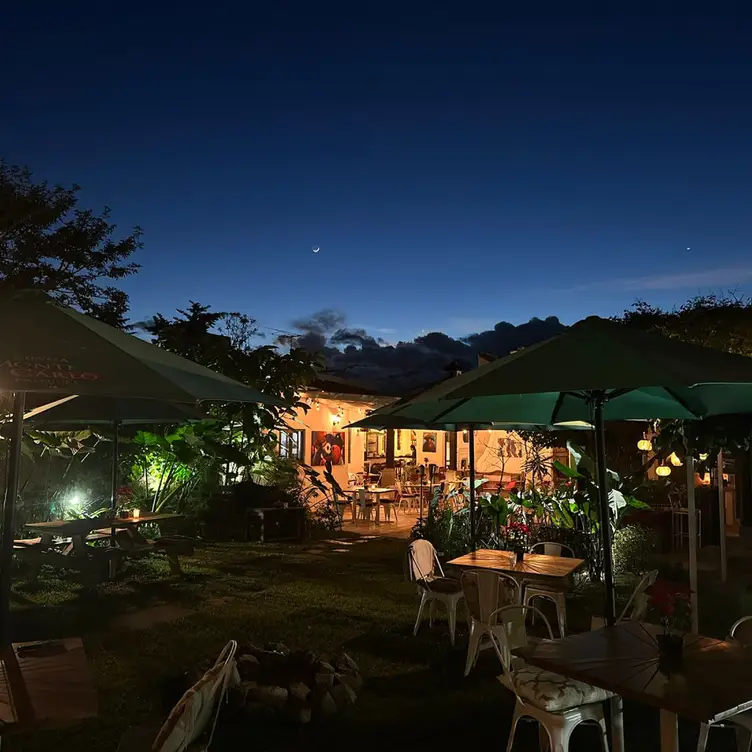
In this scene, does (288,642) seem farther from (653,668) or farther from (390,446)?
(390,446)

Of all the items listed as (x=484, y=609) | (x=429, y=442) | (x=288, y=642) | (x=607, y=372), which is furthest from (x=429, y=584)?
(x=429, y=442)

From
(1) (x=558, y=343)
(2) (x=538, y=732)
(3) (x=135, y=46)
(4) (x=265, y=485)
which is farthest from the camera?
(4) (x=265, y=485)

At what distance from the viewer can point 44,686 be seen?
101 inches

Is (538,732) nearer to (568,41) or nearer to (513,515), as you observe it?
(513,515)

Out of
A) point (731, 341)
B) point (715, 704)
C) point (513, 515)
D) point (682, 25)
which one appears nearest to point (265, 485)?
point (513, 515)

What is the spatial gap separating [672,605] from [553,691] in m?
0.81

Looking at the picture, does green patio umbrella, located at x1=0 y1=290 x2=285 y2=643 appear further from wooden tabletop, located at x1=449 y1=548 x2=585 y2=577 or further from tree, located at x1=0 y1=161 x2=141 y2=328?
tree, located at x1=0 y1=161 x2=141 y2=328

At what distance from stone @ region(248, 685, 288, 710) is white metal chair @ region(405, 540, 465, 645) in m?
1.92

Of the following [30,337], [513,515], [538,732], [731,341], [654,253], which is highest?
[654,253]

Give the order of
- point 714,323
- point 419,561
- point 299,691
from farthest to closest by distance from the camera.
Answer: point 714,323
point 419,561
point 299,691

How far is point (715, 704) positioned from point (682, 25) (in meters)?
8.20

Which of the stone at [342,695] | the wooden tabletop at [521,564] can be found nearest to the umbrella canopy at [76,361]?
the stone at [342,695]

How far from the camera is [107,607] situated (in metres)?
7.15

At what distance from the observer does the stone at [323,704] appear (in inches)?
170
